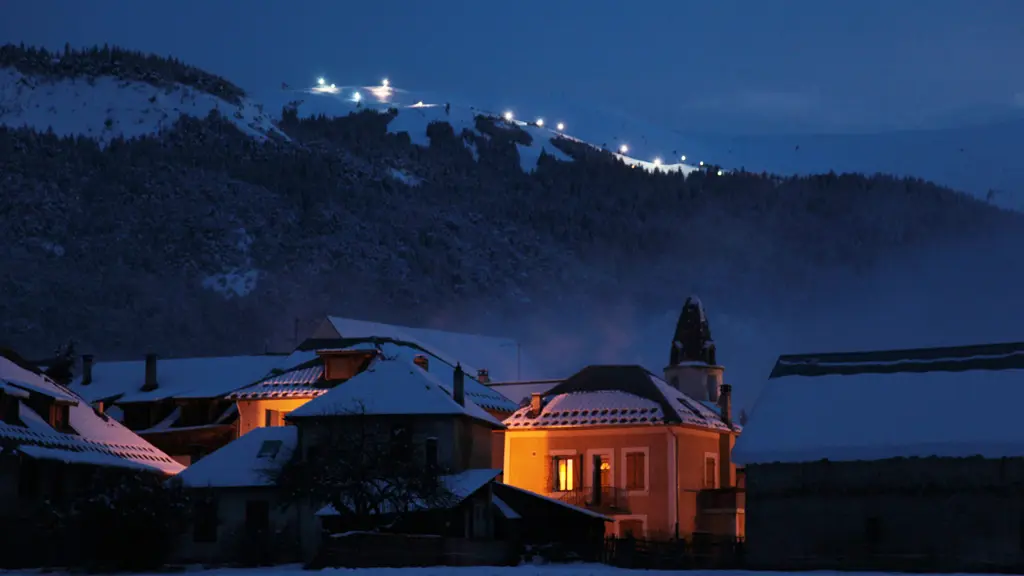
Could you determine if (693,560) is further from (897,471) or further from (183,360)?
(183,360)

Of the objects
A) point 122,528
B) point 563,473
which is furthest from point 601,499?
point 122,528

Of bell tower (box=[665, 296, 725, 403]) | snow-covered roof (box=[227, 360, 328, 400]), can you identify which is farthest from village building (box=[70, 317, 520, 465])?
bell tower (box=[665, 296, 725, 403])

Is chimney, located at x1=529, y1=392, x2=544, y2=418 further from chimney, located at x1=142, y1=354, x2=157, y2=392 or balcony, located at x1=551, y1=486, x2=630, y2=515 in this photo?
chimney, located at x1=142, y1=354, x2=157, y2=392

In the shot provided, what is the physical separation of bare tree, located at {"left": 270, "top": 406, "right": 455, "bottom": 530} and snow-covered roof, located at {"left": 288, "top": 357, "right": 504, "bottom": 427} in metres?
1.49

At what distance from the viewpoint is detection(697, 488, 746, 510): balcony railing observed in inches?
2918

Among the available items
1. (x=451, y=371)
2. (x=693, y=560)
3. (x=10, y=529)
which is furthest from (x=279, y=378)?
(x=693, y=560)

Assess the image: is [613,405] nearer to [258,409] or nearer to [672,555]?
[258,409]

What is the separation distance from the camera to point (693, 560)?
52.6 m

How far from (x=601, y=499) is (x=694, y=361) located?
2450cm

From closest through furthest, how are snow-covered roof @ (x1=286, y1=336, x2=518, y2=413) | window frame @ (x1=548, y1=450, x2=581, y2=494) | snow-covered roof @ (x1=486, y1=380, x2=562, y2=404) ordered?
window frame @ (x1=548, y1=450, x2=581, y2=494) → snow-covered roof @ (x1=286, y1=336, x2=518, y2=413) → snow-covered roof @ (x1=486, y1=380, x2=562, y2=404)

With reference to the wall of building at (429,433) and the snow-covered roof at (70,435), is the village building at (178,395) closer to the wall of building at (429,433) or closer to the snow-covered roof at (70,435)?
the snow-covered roof at (70,435)

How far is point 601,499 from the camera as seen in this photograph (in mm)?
73562

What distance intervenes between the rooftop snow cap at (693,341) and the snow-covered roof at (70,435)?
36.8 meters

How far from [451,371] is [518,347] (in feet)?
73.9
